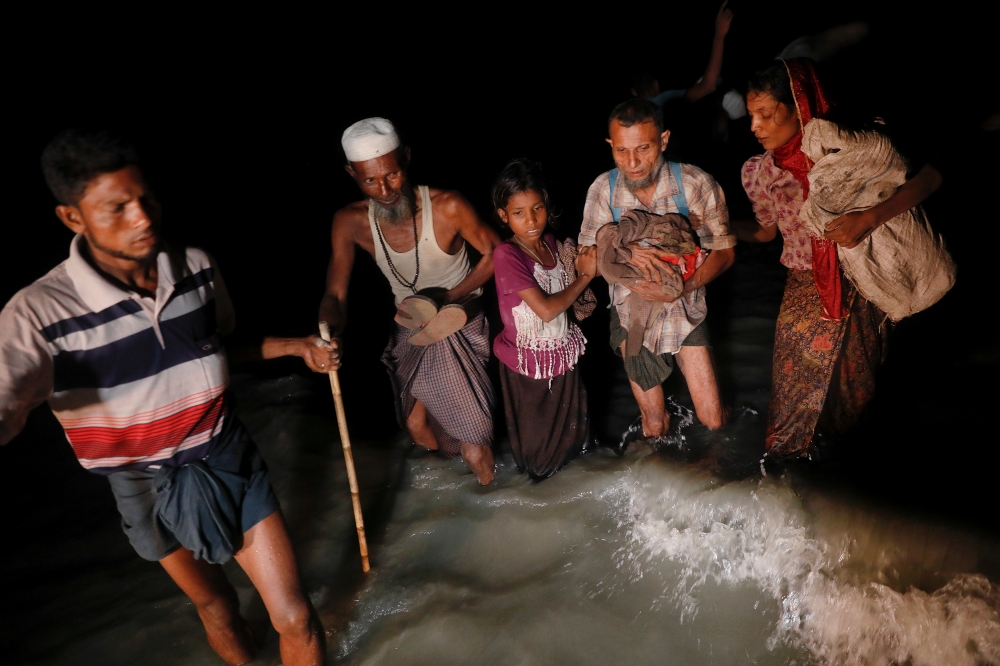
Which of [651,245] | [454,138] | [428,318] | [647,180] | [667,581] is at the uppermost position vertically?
[454,138]

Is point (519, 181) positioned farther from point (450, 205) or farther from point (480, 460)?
point (480, 460)

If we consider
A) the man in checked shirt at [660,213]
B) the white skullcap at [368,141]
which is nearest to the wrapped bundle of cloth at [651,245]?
the man in checked shirt at [660,213]

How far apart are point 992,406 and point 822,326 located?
5.20 ft

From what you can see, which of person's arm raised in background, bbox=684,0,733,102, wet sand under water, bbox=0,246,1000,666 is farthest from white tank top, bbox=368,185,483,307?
person's arm raised in background, bbox=684,0,733,102

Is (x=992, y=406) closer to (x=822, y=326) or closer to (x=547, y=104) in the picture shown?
(x=822, y=326)

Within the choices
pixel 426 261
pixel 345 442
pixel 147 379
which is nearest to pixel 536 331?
pixel 426 261

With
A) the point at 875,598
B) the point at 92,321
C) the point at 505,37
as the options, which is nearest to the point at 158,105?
the point at 505,37

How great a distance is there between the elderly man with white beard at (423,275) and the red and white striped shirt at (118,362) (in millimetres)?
793

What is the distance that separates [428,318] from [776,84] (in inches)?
73.5

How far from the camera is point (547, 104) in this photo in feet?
38.9

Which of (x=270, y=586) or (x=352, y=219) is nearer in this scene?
(x=270, y=586)

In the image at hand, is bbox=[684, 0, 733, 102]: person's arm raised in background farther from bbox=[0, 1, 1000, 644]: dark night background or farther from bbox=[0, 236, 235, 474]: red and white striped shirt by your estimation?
bbox=[0, 236, 235, 474]: red and white striped shirt

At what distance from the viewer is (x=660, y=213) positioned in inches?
117

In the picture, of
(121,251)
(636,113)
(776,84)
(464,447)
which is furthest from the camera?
(464,447)
